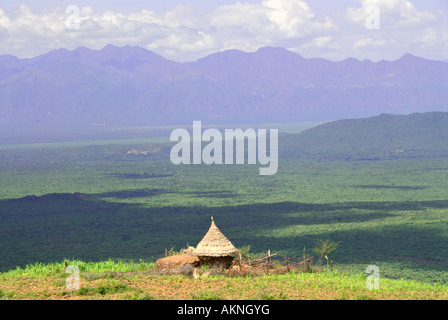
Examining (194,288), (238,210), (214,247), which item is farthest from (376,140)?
(194,288)

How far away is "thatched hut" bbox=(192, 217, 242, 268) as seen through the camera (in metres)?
19.3

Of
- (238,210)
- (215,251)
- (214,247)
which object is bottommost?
(238,210)

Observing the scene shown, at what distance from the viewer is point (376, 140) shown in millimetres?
126375

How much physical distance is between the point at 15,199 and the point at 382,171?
47.1 metres

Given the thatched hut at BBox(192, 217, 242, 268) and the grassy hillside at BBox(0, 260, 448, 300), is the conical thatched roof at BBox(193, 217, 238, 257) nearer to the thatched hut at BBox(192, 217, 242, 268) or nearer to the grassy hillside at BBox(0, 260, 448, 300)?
the thatched hut at BBox(192, 217, 242, 268)

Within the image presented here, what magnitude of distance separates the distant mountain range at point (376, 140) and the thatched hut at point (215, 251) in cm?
9486

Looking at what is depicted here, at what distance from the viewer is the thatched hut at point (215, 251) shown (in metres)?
19.3

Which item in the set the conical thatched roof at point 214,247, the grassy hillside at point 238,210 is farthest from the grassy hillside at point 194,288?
the grassy hillside at point 238,210

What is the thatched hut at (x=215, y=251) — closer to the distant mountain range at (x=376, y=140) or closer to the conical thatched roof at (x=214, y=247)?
the conical thatched roof at (x=214, y=247)

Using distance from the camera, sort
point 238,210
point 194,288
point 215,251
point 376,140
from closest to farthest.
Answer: point 194,288 < point 215,251 < point 238,210 < point 376,140

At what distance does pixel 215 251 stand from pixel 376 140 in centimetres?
11080

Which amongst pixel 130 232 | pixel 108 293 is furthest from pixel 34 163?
pixel 108 293

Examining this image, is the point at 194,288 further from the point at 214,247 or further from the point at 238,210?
the point at 238,210
